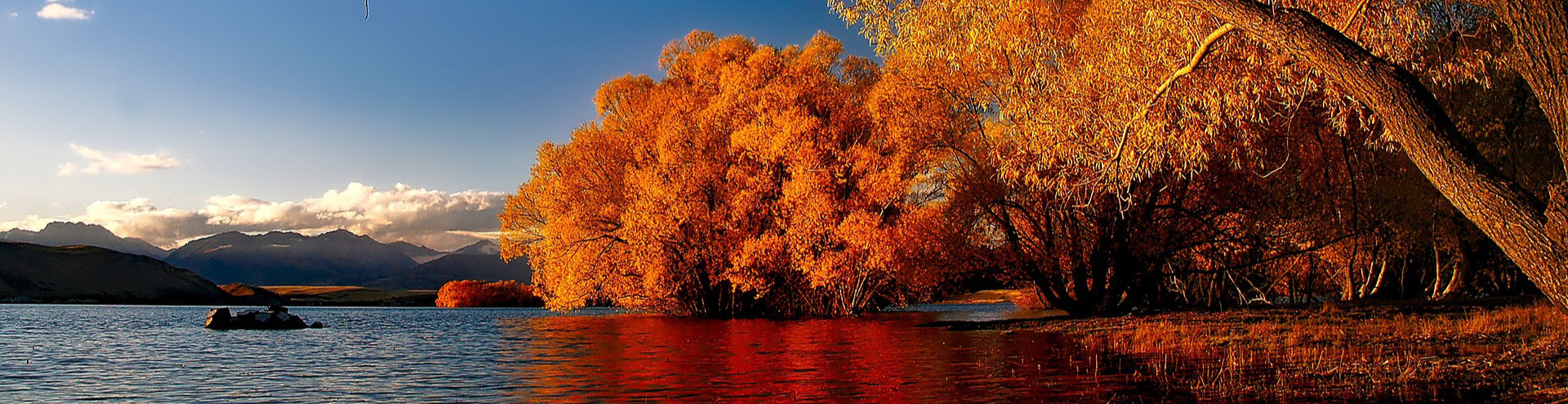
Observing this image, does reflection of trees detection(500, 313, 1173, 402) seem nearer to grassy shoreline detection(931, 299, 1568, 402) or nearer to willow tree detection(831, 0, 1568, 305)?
grassy shoreline detection(931, 299, 1568, 402)

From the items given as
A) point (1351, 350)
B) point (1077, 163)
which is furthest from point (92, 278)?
point (1351, 350)

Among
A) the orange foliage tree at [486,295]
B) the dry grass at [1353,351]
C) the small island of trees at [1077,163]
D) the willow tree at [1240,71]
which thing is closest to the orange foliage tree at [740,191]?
the small island of trees at [1077,163]

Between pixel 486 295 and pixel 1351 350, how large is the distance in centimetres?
8064

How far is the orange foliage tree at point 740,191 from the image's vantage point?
3114cm

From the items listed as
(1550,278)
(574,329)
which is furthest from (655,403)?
(574,329)

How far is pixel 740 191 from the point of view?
36469mm

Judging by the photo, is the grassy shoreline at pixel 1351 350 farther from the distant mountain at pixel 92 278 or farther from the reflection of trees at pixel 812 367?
the distant mountain at pixel 92 278

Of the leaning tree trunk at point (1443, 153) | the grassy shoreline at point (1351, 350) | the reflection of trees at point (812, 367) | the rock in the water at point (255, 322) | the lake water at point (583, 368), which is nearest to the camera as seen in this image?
the leaning tree trunk at point (1443, 153)

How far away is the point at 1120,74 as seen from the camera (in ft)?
42.0

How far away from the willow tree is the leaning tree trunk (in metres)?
0.01

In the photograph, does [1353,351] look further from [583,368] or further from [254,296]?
[254,296]

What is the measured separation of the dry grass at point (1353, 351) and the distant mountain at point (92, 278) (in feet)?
424

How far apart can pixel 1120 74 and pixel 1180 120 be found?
1.20m

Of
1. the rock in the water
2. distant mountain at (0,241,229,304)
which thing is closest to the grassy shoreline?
the rock in the water
